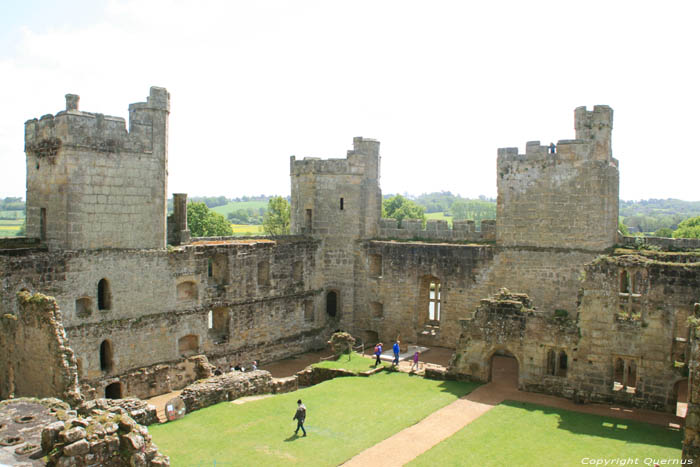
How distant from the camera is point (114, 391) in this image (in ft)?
72.9

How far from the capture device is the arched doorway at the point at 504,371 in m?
23.0

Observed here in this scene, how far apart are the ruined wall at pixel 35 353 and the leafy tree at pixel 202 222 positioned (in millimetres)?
33771

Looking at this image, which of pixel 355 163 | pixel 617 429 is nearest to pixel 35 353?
pixel 355 163

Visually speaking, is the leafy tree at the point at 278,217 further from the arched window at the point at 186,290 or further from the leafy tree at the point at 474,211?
the leafy tree at the point at 474,211

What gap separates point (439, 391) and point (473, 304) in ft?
21.5

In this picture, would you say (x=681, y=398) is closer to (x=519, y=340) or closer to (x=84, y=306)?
(x=519, y=340)

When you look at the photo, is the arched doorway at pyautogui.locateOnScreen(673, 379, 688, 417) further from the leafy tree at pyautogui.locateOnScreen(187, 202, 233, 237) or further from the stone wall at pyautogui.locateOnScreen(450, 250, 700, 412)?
the leafy tree at pyautogui.locateOnScreen(187, 202, 233, 237)

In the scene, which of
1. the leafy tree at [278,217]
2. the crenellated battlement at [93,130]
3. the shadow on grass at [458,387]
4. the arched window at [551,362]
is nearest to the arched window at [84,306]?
the crenellated battlement at [93,130]

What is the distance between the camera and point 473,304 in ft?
89.6

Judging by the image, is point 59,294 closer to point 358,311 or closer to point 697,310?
point 358,311

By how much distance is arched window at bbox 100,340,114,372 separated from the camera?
22.0 m

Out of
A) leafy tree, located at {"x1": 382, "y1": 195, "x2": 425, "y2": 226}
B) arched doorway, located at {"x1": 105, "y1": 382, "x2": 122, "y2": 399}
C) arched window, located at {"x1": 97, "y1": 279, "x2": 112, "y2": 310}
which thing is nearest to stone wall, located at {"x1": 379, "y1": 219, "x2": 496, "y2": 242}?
arched window, located at {"x1": 97, "y1": 279, "x2": 112, "y2": 310}

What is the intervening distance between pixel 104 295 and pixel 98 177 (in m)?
4.33

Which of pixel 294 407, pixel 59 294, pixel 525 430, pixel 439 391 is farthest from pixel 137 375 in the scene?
pixel 525 430
